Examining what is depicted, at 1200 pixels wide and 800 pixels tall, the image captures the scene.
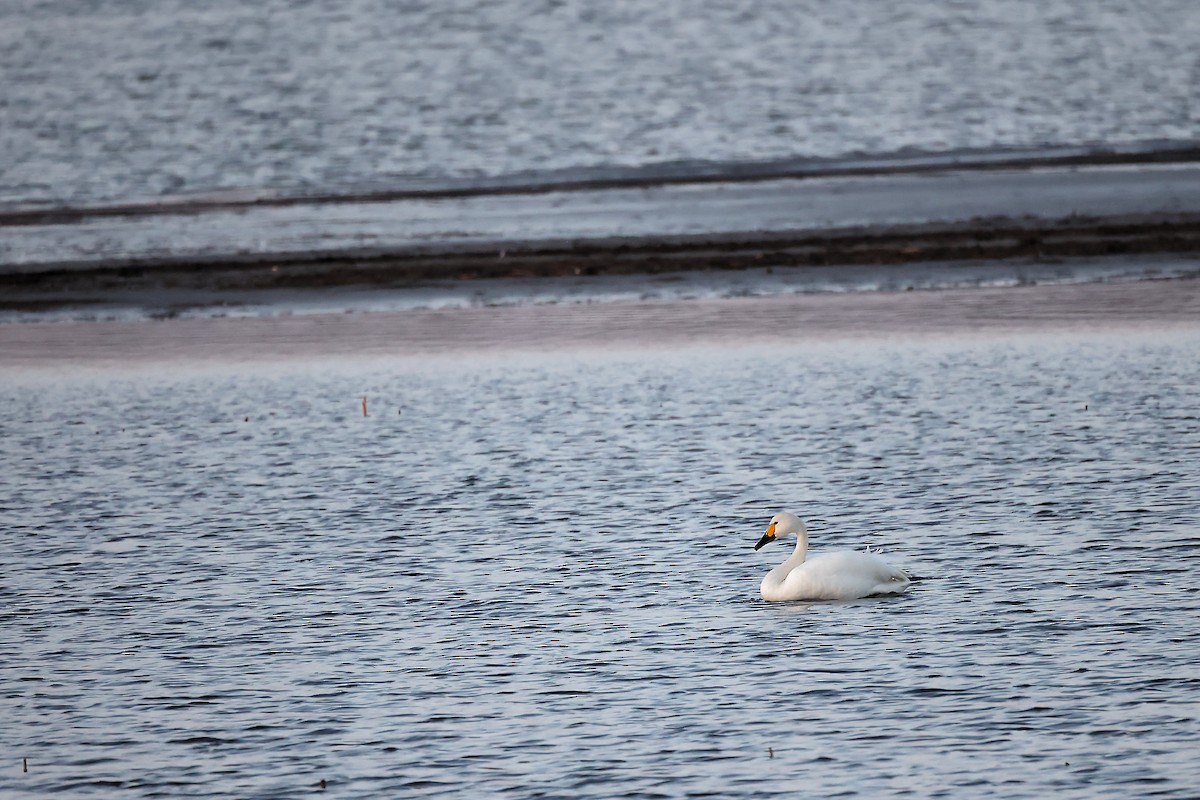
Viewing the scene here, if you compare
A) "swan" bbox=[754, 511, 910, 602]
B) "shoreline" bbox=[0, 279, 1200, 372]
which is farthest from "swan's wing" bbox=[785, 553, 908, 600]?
"shoreline" bbox=[0, 279, 1200, 372]

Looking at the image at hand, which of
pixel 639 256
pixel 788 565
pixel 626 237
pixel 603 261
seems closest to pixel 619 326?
pixel 603 261

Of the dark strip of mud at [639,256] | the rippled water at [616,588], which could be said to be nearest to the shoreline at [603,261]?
the dark strip of mud at [639,256]

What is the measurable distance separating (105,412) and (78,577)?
26.9 feet

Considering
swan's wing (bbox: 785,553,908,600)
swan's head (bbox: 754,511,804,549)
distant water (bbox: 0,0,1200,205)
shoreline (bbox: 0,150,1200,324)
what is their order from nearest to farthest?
swan's wing (bbox: 785,553,908,600) → swan's head (bbox: 754,511,804,549) → shoreline (bbox: 0,150,1200,324) → distant water (bbox: 0,0,1200,205)

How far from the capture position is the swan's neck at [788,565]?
12.7 m

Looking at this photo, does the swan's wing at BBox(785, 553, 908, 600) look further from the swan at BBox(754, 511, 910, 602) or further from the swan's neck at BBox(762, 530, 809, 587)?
the swan's neck at BBox(762, 530, 809, 587)

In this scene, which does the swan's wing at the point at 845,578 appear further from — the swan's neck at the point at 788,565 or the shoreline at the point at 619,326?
the shoreline at the point at 619,326

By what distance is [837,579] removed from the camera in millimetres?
12469

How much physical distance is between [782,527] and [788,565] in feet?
1.75

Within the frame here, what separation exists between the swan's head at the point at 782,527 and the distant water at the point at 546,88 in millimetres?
25598

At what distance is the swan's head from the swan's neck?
0.27ft

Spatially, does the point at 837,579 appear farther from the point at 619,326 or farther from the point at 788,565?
the point at 619,326

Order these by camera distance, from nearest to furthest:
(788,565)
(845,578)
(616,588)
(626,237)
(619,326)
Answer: (845,578) → (788,565) → (616,588) → (619,326) → (626,237)

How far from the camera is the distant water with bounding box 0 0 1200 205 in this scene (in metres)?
40.2
